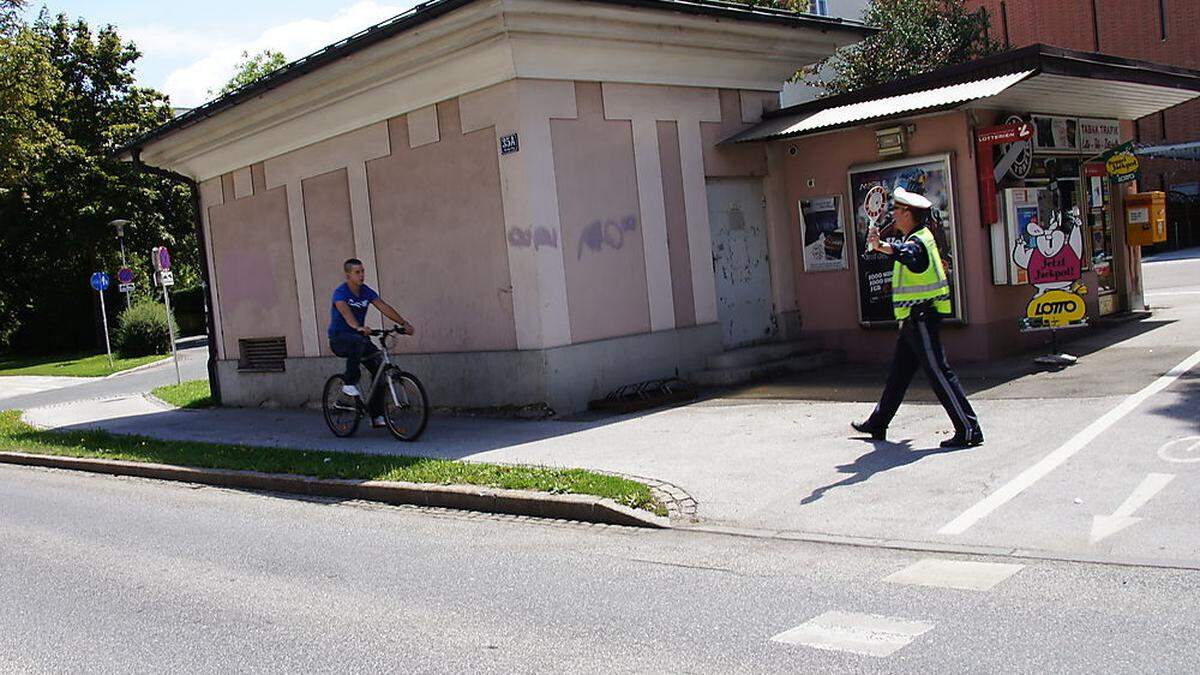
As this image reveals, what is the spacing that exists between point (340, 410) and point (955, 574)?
27.1 feet

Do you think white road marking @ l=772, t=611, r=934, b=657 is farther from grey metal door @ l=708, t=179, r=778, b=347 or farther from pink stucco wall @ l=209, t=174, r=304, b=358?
pink stucco wall @ l=209, t=174, r=304, b=358

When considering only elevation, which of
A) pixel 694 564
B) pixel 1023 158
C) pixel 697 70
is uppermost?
pixel 697 70

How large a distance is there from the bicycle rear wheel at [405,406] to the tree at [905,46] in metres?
22.8

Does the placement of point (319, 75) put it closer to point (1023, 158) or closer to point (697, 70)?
point (697, 70)

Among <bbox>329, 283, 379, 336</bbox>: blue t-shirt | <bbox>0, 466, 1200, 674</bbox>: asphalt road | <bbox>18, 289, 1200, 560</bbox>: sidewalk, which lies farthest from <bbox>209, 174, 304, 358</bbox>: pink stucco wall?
<bbox>0, 466, 1200, 674</bbox>: asphalt road

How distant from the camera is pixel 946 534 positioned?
244 inches

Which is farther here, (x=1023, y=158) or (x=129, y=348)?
(x=129, y=348)

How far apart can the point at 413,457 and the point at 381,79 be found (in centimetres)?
527

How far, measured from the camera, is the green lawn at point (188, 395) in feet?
61.2

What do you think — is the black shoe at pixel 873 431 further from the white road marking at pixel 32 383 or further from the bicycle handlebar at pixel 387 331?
the white road marking at pixel 32 383

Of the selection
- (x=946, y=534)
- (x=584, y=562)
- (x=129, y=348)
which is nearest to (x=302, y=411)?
(x=584, y=562)

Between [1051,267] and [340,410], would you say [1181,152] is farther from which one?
[340,410]

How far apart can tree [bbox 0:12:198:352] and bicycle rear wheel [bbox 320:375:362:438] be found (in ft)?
110

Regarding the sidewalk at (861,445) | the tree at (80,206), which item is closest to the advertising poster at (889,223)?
the sidewalk at (861,445)
